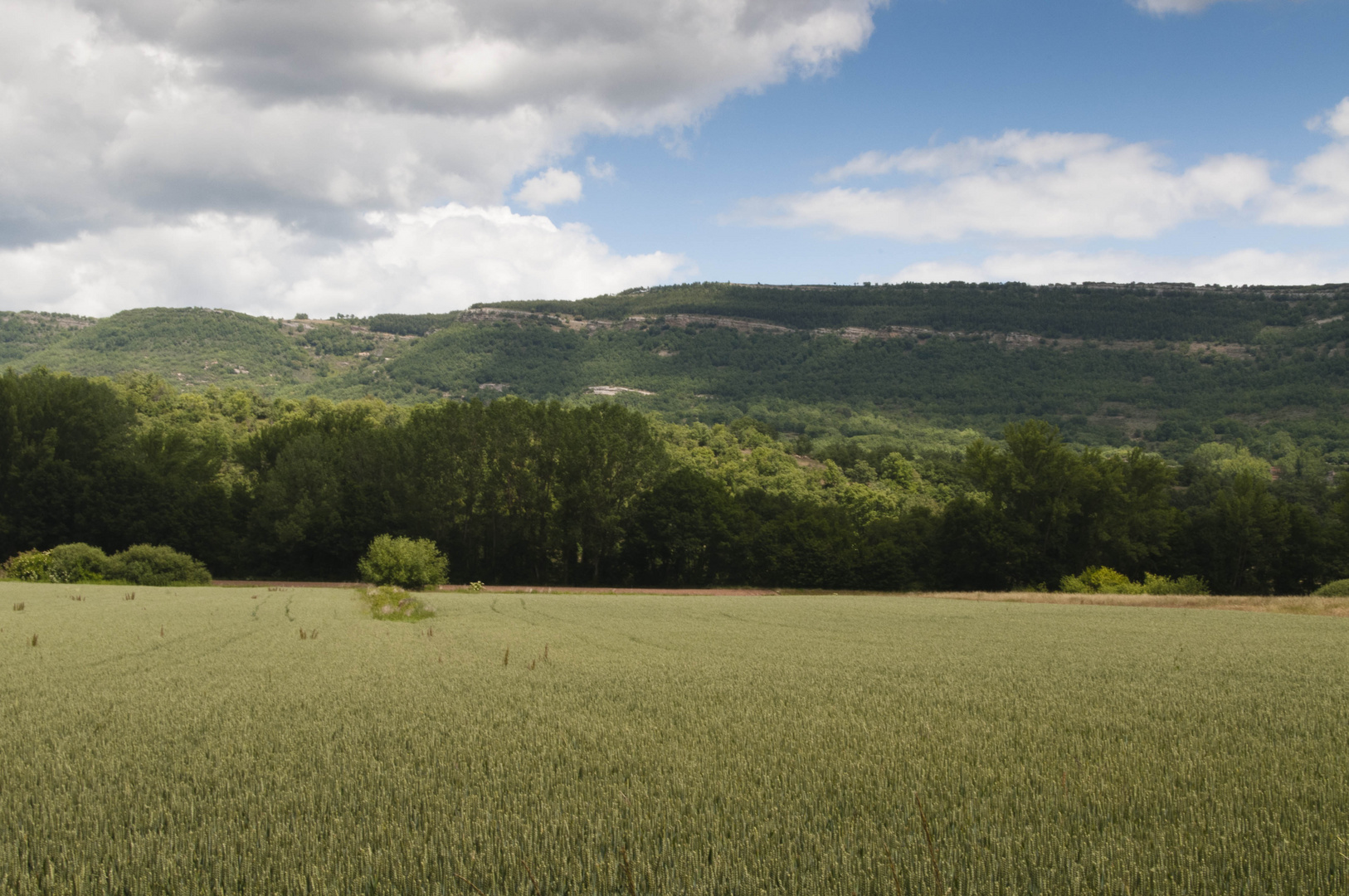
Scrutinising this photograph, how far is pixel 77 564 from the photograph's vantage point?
4091 cm

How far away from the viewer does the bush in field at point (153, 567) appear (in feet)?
140

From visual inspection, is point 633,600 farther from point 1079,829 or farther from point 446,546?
point 1079,829

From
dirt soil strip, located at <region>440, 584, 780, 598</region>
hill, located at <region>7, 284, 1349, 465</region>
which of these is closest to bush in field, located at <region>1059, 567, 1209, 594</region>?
dirt soil strip, located at <region>440, 584, 780, 598</region>

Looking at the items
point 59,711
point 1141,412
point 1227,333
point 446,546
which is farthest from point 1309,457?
point 59,711

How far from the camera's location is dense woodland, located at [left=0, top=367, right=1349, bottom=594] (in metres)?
56.1

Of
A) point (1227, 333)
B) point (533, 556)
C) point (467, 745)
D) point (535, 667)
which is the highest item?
point (1227, 333)

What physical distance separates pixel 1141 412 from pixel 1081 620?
445 ft

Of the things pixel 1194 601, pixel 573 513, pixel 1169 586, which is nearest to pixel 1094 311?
pixel 1169 586

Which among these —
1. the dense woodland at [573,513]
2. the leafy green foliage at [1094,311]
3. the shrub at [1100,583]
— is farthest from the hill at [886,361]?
the shrub at [1100,583]

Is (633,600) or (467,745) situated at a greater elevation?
(467,745)

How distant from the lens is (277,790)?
605 cm

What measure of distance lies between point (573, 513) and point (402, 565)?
65.4ft

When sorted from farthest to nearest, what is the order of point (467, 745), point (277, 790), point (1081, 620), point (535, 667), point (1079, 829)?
point (1081, 620)
point (535, 667)
point (467, 745)
point (277, 790)
point (1079, 829)

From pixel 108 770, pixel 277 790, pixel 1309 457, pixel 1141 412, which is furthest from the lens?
pixel 1141 412
